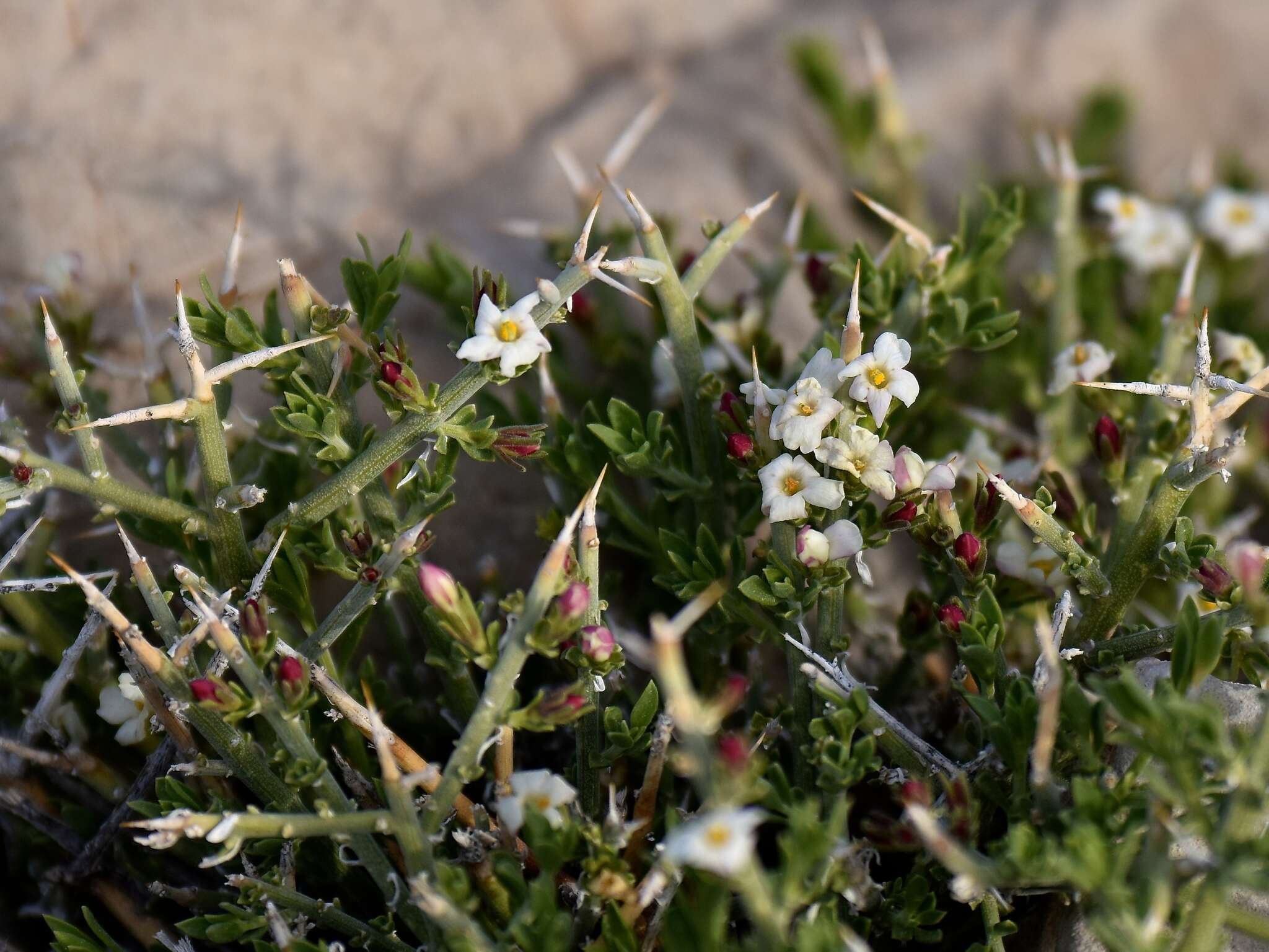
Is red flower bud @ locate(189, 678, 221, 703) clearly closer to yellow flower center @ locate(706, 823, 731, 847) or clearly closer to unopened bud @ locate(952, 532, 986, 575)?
yellow flower center @ locate(706, 823, 731, 847)

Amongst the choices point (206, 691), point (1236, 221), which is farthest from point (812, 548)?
point (1236, 221)

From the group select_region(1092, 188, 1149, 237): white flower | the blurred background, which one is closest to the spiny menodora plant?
the blurred background

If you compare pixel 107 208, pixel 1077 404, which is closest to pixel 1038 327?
pixel 1077 404

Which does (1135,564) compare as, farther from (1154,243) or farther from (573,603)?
(1154,243)

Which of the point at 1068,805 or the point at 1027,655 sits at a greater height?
the point at 1068,805

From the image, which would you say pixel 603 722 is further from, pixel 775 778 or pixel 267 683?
pixel 267 683
